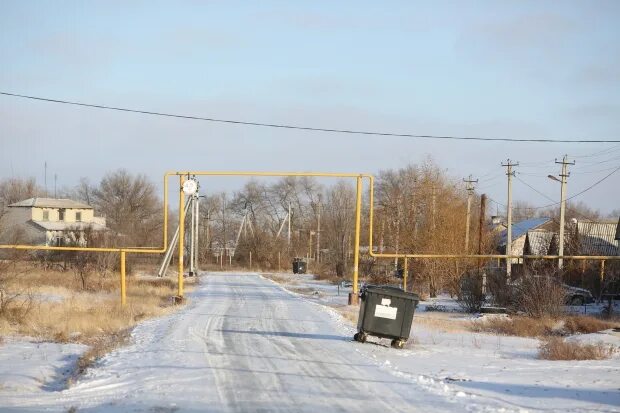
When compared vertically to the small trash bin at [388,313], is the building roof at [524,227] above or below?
above

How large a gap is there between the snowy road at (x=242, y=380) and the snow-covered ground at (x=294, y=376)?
17 mm

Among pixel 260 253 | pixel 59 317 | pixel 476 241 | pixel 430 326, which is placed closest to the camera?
pixel 59 317

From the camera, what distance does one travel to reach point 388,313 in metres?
15.0

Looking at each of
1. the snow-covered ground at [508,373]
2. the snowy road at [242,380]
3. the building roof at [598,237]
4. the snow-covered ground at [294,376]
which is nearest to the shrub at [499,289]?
the snow-covered ground at [508,373]

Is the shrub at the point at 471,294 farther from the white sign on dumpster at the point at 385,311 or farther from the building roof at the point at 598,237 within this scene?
the building roof at the point at 598,237

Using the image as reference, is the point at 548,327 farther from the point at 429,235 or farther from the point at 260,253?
the point at 260,253

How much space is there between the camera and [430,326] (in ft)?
73.0

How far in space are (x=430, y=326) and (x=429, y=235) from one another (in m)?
17.8

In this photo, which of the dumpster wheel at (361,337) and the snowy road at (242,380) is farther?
the dumpster wheel at (361,337)

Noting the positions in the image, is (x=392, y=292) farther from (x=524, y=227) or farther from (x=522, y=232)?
(x=524, y=227)

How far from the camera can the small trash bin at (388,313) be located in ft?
49.0

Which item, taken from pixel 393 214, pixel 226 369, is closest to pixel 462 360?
pixel 226 369

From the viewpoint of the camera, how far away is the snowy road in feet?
27.8

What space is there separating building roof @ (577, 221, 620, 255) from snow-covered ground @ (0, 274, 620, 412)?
44.6 metres
